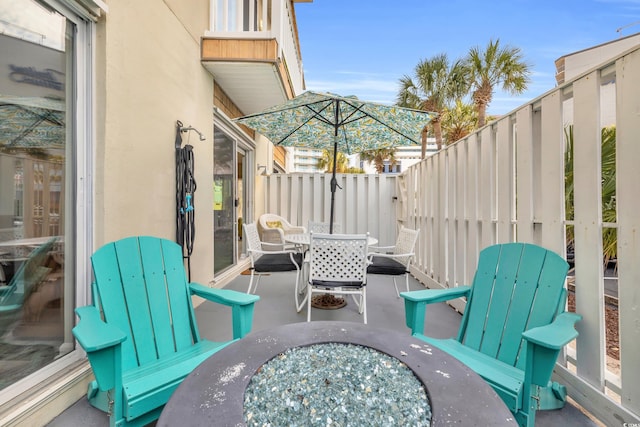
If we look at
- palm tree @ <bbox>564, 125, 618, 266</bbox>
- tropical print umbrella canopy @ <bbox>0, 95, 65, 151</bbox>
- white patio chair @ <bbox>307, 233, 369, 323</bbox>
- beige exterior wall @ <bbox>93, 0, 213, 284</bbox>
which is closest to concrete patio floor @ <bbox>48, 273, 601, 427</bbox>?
white patio chair @ <bbox>307, 233, 369, 323</bbox>

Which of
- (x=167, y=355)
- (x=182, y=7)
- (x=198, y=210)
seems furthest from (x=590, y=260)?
(x=182, y=7)

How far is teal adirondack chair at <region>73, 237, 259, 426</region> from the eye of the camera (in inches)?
45.5

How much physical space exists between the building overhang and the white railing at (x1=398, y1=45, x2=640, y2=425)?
241 cm

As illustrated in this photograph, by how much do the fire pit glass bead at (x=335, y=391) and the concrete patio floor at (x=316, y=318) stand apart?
118 cm

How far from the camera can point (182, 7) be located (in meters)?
2.83

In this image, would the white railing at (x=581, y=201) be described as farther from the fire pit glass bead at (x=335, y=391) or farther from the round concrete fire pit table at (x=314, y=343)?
the fire pit glass bead at (x=335, y=391)

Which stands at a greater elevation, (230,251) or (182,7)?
(182,7)

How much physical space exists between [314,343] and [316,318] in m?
1.86

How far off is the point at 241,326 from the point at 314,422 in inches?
38.3

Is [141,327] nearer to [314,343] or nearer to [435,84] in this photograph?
[314,343]

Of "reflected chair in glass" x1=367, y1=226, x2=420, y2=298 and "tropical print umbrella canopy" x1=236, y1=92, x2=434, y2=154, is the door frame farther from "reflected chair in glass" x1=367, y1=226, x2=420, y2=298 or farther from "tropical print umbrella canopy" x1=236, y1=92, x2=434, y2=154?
"reflected chair in glass" x1=367, y1=226, x2=420, y2=298

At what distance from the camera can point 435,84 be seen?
10016mm

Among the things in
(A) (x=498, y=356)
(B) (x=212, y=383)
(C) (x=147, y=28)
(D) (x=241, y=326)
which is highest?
(C) (x=147, y=28)

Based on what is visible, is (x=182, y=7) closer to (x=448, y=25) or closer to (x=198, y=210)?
(x=198, y=210)
